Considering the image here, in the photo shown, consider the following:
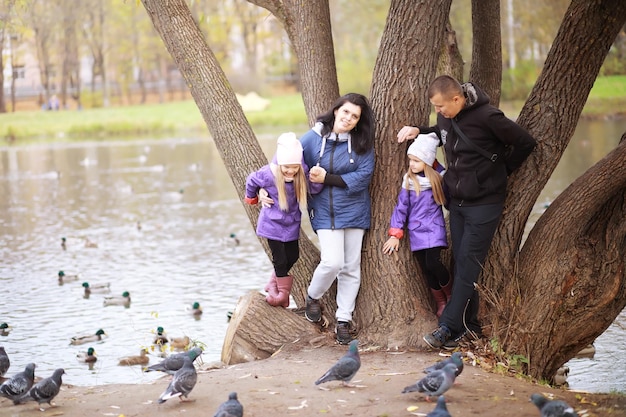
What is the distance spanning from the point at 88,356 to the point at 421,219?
3871mm

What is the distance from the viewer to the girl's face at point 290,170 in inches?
261

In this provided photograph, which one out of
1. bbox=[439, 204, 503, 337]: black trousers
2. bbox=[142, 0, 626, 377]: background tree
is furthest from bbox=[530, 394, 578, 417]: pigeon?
bbox=[142, 0, 626, 377]: background tree

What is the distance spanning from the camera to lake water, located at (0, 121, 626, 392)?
9.30 m

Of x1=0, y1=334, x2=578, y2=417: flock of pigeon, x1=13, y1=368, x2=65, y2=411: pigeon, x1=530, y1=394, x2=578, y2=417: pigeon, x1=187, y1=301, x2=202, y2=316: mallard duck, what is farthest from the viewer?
x1=187, y1=301, x2=202, y2=316: mallard duck

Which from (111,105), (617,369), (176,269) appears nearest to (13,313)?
(176,269)

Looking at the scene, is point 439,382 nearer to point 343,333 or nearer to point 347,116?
point 343,333

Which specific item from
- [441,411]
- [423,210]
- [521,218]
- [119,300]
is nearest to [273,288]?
[423,210]

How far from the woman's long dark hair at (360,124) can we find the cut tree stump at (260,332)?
141cm

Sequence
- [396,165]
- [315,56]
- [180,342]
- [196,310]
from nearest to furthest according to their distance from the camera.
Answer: [396,165]
[315,56]
[180,342]
[196,310]

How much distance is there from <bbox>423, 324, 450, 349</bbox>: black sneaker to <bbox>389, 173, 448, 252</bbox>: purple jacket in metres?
0.59

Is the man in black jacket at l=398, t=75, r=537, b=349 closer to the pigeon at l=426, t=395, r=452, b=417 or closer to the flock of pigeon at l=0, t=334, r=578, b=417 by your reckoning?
the flock of pigeon at l=0, t=334, r=578, b=417

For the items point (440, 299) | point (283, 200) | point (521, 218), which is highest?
point (283, 200)

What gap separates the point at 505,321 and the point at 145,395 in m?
2.59

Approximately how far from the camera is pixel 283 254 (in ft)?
22.8
